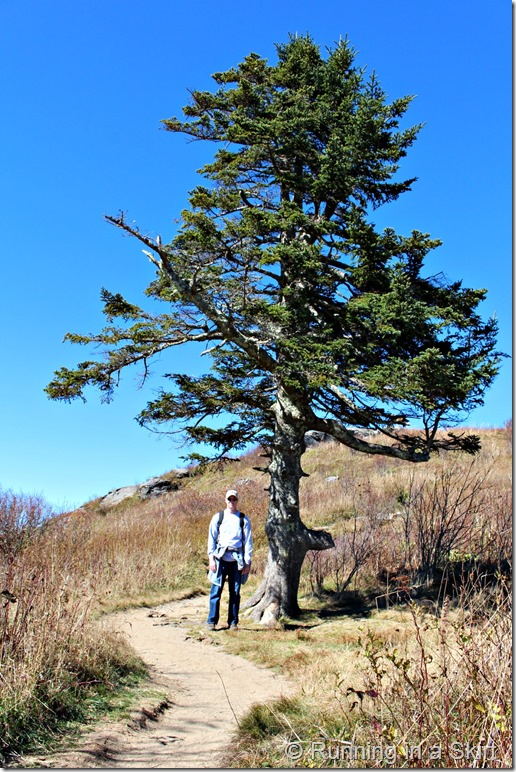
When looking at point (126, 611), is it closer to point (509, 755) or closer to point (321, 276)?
point (321, 276)

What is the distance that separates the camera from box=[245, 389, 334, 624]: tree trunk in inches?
415

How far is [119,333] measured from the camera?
400 inches

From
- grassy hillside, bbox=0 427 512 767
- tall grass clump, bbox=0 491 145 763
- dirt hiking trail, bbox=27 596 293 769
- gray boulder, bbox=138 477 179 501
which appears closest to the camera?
grassy hillside, bbox=0 427 512 767

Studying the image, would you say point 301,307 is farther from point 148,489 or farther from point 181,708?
point 148,489

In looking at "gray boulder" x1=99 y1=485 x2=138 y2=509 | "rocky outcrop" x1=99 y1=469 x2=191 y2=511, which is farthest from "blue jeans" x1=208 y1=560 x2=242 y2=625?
"gray boulder" x1=99 y1=485 x2=138 y2=509

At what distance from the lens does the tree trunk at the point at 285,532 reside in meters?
10.5

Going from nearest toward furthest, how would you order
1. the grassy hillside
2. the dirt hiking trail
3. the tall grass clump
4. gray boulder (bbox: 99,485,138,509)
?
the grassy hillside < the dirt hiking trail < the tall grass clump < gray boulder (bbox: 99,485,138,509)

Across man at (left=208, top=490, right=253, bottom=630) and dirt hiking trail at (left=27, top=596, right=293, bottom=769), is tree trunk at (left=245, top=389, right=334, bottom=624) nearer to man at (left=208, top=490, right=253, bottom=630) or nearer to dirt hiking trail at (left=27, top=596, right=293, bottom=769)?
man at (left=208, top=490, right=253, bottom=630)

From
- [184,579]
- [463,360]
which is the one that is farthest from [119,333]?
[184,579]

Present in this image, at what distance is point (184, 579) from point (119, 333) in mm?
6718

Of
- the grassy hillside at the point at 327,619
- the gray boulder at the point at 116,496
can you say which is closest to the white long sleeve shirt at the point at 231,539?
the grassy hillside at the point at 327,619

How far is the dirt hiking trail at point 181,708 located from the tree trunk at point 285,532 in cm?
152

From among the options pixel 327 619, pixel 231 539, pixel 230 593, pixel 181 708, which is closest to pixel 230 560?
pixel 231 539

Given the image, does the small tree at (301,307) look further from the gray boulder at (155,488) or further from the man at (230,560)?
the gray boulder at (155,488)
